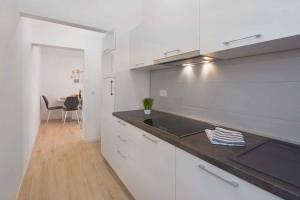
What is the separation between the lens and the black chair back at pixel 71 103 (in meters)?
5.41

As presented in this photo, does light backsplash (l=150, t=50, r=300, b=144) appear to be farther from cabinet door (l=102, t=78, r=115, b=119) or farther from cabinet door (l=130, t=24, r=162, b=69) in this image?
cabinet door (l=102, t=78, r=115, b=119)

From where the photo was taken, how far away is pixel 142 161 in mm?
1483

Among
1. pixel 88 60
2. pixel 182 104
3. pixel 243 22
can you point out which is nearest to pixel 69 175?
pixel 182 104

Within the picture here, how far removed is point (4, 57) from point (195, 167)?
5.75ft

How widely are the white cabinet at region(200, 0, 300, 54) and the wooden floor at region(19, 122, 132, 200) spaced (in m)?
1.80

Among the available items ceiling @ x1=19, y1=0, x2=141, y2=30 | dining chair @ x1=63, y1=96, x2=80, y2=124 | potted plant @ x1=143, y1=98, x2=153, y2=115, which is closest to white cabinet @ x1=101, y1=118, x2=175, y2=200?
potted plant @ x1=143, y1=98, x2=153, y2=115

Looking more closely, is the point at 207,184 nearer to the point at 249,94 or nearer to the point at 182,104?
the point at 249,94

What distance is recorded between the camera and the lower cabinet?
771 millimetres

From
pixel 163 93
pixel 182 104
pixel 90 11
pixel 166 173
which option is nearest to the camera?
pixel 166 173

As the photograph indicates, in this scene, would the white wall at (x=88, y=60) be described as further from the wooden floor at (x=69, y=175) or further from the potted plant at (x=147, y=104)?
the potted plant at (x=147, y=104)

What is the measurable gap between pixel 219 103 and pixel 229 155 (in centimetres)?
70

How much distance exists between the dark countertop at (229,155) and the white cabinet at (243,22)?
614 millimetres

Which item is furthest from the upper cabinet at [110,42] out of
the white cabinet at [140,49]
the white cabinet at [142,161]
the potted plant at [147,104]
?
the white cabinet at [142,161]

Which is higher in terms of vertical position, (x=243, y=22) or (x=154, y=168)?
(x=243, y=22)
